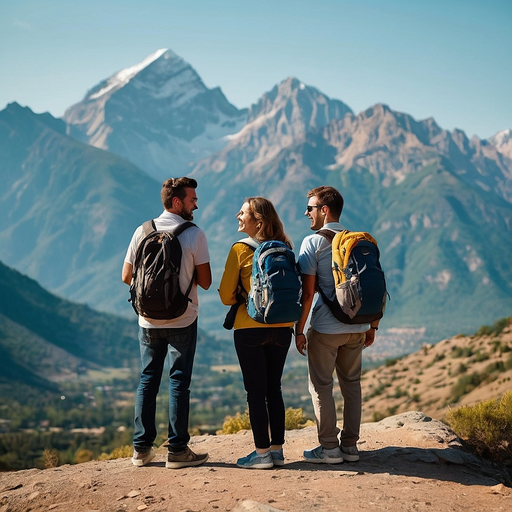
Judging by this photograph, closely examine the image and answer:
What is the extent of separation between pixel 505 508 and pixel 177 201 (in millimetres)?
4753

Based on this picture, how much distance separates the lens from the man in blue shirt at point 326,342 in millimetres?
8570

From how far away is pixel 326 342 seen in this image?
861cm

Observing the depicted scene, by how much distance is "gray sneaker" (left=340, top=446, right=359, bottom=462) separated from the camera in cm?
894

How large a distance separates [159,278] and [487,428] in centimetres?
538

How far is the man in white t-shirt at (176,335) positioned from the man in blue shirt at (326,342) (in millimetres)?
1171

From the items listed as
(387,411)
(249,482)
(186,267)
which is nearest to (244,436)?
(249,482)

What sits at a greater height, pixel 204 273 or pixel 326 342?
pixel 204 273

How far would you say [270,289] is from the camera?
8000 millimetres

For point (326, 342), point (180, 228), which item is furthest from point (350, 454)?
point (180, 228)

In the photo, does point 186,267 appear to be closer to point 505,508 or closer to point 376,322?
point 376,322

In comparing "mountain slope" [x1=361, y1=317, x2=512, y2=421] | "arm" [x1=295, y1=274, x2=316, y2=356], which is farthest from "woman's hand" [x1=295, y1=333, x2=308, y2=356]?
"mountain slope" [x1=361, y1=317, x2=512, y2=421]

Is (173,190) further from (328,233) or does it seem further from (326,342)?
(326,342)

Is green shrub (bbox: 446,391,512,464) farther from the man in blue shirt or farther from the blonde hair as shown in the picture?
the blonde hair

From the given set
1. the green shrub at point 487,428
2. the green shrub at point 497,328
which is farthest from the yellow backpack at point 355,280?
the green shrub at point 497,328
